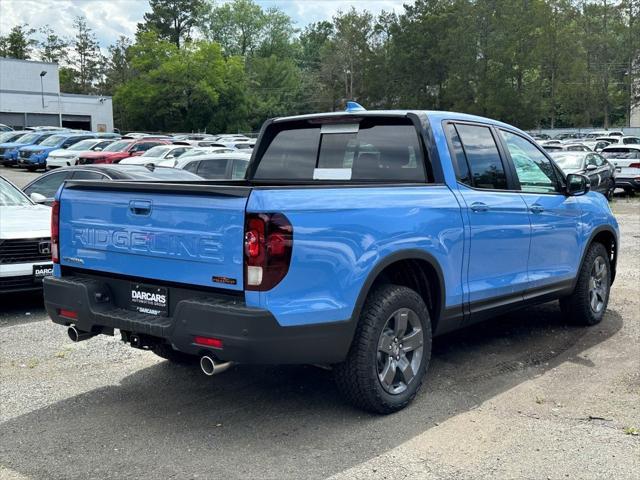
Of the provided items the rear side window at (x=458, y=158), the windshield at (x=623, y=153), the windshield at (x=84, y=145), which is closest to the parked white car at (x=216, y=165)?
the rear side window at (x=458, y=158)

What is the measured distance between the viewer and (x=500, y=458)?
4.12 metres

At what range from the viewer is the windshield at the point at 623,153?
24719 millimetres

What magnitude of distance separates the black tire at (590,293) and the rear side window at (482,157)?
1.63 m

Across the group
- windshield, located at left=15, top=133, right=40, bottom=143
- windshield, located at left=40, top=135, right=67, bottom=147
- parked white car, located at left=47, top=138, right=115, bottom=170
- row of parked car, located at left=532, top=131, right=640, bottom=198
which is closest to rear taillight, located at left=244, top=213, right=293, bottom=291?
row of parked car, located at left=532, top=131, right=640, bottom=198

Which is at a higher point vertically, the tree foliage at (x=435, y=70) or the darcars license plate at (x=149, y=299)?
the tree foliage at (x=435, y=70)

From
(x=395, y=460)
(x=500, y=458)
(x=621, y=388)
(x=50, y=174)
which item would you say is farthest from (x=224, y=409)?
(x=50, y=174)

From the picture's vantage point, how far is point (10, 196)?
29.7ft

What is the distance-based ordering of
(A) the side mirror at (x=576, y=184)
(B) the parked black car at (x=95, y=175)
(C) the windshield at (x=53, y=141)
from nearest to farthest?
(A) the side mirror at (x=576, y=184) → (B) the parked black car at (x=95, y=175) → (C) the windshield at (x=53, y=141)

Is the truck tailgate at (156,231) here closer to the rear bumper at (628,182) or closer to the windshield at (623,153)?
the rear bumper at (628,182)

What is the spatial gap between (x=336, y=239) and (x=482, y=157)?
6.72 ft

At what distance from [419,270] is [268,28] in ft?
319

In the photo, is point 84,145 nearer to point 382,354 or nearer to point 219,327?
point 382,354

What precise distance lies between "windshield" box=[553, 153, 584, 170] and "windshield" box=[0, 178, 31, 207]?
14.6 meters

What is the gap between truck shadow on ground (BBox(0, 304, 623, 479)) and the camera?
13.2ft
